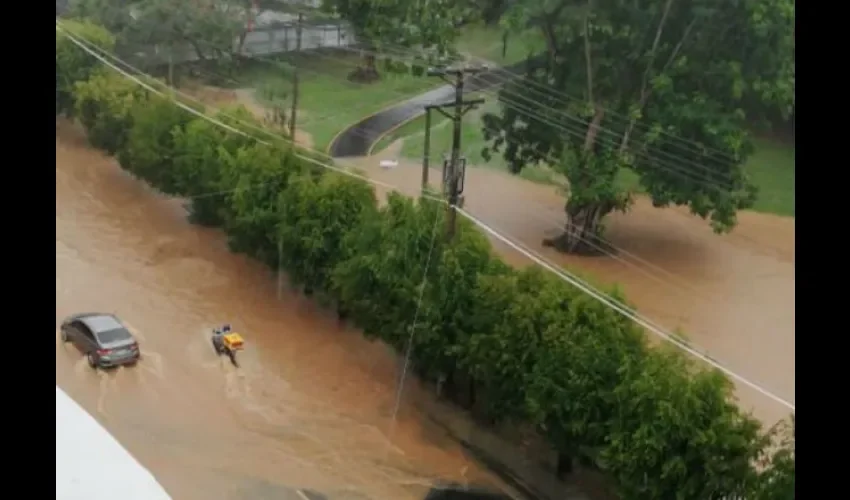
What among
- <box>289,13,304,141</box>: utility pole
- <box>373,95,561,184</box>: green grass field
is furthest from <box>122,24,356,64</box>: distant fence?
<box>373,95,561,184</box>: green grass field

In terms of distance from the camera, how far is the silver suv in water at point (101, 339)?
264cm

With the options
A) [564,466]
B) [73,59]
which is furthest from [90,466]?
[73,59]

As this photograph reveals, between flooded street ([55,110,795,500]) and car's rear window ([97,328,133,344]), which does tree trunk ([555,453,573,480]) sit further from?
car's rear window ([97,328,133,344])

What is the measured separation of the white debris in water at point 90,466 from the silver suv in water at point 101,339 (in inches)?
52.2

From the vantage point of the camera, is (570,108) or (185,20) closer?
(570,108)

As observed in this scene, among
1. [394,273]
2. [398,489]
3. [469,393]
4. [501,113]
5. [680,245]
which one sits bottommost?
[398,489]

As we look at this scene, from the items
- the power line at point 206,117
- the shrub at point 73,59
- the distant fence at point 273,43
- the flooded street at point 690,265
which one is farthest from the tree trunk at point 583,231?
the shrub at point 73,59

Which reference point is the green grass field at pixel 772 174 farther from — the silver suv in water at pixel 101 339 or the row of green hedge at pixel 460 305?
the silver suv in water at pixel 101 339

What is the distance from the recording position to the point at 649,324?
2.32 meters

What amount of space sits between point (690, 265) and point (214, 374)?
4.19 feet

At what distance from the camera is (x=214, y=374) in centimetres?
271
